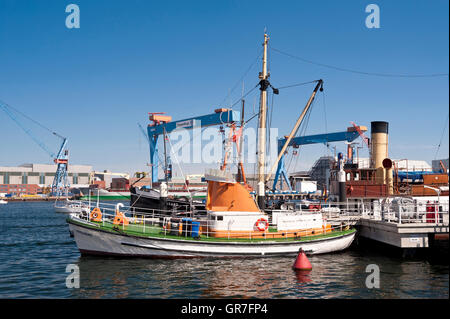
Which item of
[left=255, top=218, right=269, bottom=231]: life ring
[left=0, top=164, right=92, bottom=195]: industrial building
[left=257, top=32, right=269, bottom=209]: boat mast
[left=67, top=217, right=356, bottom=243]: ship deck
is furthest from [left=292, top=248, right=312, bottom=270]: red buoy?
[left=0, top=164, right=92, bottom=195]: industrial building

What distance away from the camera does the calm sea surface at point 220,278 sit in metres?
14.6

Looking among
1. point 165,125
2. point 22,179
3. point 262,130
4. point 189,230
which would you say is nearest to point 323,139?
point 165,125

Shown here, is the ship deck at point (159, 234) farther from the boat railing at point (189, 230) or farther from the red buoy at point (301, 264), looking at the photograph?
the red buoy at point (301, 264)

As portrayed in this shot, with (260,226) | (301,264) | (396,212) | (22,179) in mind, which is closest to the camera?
(301,264)

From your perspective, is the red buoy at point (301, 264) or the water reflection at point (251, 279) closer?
the water reflection at point (251, 279)

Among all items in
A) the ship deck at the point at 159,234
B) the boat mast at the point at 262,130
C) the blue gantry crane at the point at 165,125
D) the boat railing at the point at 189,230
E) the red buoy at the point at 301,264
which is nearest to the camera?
the red buoy at the point at 301,264

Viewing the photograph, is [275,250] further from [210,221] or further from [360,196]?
[360,196]

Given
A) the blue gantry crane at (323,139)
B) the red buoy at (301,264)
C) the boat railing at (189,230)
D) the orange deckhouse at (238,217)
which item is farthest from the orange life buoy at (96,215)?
the blue gantry crane at (323,139)

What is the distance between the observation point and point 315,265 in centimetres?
1945

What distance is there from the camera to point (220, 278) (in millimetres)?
16641

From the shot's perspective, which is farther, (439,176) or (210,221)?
(439,176)

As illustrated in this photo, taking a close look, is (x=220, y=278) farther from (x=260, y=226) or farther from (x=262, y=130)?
(x=262, y=130)
